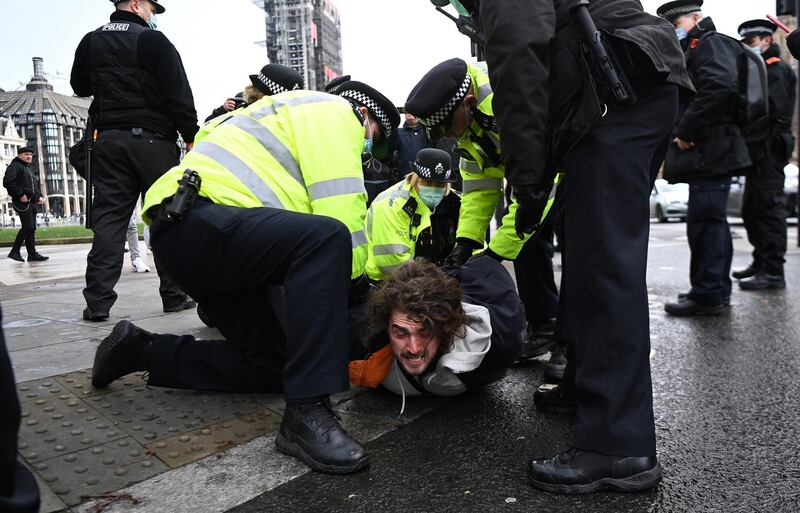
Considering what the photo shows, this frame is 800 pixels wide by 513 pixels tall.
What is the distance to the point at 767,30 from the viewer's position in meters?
5.39

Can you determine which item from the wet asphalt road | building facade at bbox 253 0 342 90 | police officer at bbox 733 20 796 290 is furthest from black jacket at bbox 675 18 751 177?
building facade at bbox 253 0 342 90

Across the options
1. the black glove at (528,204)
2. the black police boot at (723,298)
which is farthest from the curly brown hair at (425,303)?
the black police boot at (723,298)

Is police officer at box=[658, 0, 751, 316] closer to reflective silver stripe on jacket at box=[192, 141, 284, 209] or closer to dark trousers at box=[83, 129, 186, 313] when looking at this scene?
reflective silver stripe on jacket at box=[192, 141, 284, 209]

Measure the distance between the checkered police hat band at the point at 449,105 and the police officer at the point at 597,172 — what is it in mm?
861

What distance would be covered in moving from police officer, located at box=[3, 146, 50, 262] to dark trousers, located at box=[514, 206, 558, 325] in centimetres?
955

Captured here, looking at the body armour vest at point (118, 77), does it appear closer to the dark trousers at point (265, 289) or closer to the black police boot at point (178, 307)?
the black police boot at point (178, 307)

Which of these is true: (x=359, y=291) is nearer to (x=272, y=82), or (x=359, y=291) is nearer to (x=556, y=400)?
(x=556, y=400)

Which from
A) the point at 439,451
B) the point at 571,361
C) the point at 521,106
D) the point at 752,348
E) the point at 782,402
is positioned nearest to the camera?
the point at 521,106

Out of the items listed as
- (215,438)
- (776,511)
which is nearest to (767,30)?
(776,511)

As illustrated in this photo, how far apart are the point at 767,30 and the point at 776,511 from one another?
5.18m

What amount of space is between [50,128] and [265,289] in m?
99.5

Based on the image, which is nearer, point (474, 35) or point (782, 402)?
point (474, 35)

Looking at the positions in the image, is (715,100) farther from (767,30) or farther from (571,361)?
(571,361)

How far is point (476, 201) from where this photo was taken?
3238 millimetres
